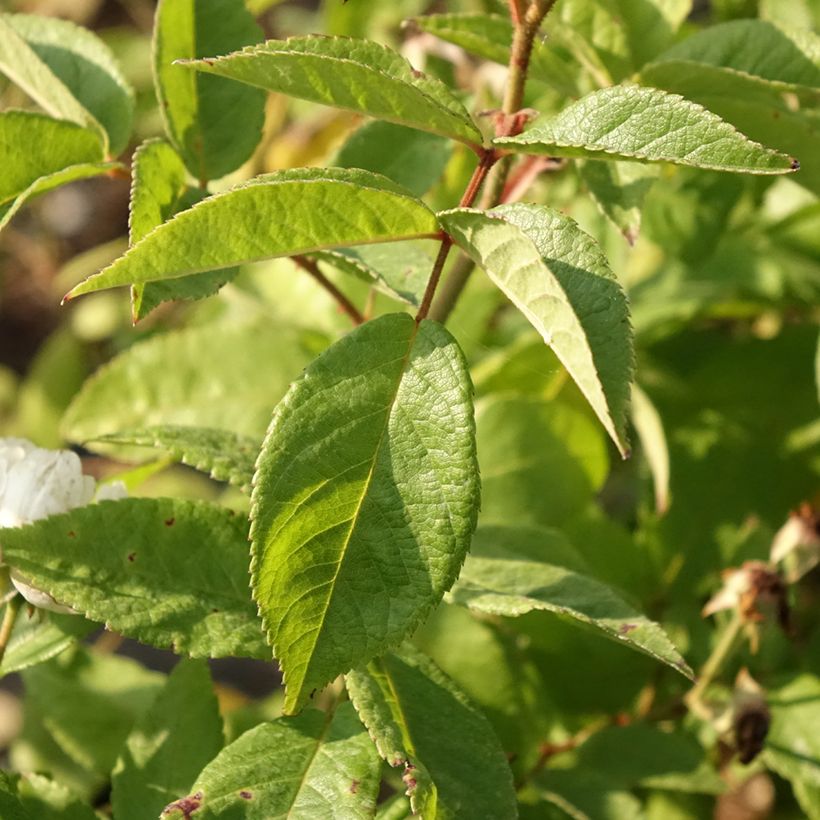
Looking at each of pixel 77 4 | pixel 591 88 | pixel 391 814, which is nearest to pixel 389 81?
pixel 591 88

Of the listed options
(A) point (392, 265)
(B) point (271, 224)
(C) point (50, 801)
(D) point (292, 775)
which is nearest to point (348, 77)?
(B) point (271, 224)

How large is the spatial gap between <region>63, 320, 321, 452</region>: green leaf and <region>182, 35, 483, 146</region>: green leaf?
0.64 metres

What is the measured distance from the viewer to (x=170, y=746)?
877 mm

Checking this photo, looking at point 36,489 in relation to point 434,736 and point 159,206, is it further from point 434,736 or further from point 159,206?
point 434,736

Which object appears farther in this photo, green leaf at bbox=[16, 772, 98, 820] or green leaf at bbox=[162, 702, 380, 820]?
green leaf at bbox=[16, 772, 98, 820]

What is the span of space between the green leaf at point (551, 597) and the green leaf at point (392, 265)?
0.21 meters

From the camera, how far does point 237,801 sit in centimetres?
70

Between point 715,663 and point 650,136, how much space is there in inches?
24.7

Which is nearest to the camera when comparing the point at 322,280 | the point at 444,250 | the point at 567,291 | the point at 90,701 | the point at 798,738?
the point at 567,291

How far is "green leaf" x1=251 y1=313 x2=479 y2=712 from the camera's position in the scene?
64cm

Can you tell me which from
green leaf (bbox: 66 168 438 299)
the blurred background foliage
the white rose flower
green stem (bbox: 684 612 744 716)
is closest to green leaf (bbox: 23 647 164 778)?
the blurred background foliage

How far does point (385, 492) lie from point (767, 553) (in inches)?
26.6

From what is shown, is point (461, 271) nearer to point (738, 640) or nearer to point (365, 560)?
point (365, 560)

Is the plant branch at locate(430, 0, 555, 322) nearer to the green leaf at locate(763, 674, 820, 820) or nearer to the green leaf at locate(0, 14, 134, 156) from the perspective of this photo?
the green leaf at locate(0, 14, 134, 156)
